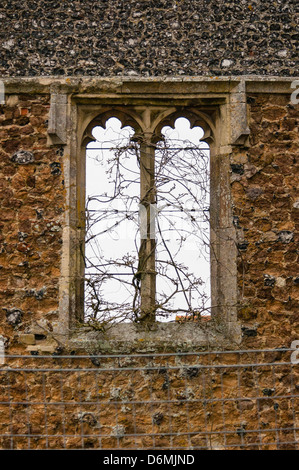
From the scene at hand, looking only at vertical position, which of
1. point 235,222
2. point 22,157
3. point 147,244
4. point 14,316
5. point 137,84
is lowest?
point 14,316

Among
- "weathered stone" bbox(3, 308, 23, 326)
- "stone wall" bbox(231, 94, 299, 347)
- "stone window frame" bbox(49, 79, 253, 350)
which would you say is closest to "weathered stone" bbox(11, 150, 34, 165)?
"stone window frame" bbox(49, 79, 253, 350)

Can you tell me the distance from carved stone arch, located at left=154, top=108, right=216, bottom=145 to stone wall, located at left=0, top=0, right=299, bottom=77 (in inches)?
15.8

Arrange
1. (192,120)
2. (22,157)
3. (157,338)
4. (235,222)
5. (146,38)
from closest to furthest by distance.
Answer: (157,338) → (235,222) → (22,157) → (146,38) → (192,120)

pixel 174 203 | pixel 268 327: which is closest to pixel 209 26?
pixel 174 203

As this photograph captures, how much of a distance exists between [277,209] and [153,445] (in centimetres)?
257

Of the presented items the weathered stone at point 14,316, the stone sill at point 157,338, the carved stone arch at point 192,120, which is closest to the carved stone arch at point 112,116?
the carved stone arch at point 192,120

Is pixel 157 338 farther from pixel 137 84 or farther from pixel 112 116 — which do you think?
pixel 137 84

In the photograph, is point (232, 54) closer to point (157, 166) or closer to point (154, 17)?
point (154, 17)

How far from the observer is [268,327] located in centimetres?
588

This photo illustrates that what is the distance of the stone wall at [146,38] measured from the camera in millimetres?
6195

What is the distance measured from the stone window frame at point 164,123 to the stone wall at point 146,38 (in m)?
0.22

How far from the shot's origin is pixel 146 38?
6.24 meters

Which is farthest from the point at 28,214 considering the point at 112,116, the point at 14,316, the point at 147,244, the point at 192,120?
the point at 192,120

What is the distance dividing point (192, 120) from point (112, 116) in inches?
33.5
